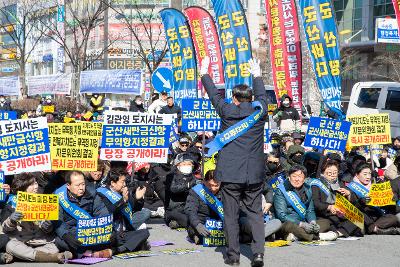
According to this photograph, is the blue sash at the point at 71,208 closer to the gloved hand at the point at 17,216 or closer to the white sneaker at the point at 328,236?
the gloved hand at the point at 17,216

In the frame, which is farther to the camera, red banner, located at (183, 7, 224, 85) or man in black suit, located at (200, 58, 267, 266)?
red banner, located at (183, 7, 224, 85)

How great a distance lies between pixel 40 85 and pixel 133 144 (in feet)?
71.8

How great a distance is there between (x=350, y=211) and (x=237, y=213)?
7.95 ft

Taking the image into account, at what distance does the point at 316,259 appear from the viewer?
8.78 meters

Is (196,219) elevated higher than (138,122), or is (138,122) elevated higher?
(138,122)

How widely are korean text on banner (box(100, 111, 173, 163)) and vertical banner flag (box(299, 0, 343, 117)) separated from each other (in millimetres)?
7451

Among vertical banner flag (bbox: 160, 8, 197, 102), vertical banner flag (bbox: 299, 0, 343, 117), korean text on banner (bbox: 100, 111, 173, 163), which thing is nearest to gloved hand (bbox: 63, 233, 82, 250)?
korean text on banner (bbox: 100, 111, 173, 163)

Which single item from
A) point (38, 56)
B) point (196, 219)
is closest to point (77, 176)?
point (196, 219)

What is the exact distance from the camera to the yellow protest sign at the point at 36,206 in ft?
26.8

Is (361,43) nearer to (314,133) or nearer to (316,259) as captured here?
(314,133)

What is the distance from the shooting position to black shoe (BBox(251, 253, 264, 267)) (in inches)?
320

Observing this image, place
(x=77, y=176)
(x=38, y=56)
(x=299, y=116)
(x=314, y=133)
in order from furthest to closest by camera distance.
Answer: (x=38, y=56) < (x=299, y=116) < (x=314, y=133) < (x=77, y=176)

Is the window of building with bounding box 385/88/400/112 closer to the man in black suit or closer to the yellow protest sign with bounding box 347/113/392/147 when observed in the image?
the yellow protest sign with bounding box 347/113/392/147

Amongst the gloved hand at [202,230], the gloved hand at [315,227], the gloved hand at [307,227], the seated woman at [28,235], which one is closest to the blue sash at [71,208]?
the seated woman at [28,235]
